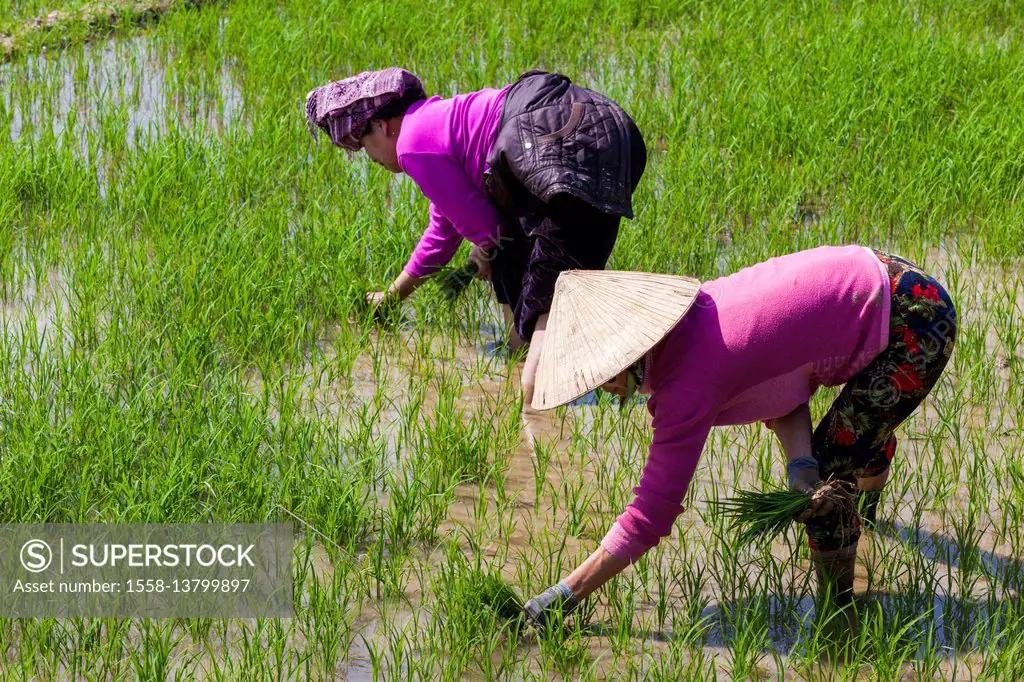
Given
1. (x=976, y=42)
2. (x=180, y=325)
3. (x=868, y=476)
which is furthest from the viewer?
(x=976, y=42)

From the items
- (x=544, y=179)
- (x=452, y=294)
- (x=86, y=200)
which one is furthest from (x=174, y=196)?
(x=544, y=179)

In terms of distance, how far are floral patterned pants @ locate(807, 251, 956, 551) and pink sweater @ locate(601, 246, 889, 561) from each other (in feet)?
0.14

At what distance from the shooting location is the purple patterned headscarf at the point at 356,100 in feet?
10.7

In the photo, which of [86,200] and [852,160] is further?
[852,160]

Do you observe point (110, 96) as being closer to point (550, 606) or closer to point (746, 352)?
point (550, 606)

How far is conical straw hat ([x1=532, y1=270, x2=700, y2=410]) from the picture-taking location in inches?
88.3

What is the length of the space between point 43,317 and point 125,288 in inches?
11.4

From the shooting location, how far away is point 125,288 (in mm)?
3957

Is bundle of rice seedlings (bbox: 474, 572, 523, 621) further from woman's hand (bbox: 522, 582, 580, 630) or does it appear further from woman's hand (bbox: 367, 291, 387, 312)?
woman's hand (bbox: 367, 291, 387, 312)

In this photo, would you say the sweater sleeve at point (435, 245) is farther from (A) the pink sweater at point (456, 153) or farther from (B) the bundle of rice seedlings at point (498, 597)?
(B) the bundle of rice seedlings at point (498, 597)

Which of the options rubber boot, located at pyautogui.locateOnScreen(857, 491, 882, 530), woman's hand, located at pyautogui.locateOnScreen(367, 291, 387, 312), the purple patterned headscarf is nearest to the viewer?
rubber boot, located at pyautogui.locateOnScreen(857, 491, 882, 530)

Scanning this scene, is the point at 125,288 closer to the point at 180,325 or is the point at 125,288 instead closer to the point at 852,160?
the point at 180,325

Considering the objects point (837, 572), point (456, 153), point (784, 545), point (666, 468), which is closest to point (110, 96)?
point (456, 153)

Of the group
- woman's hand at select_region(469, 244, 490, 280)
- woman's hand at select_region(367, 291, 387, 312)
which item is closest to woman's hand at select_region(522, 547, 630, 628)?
woman's hand at select_region(469, 244, 490, 280)
